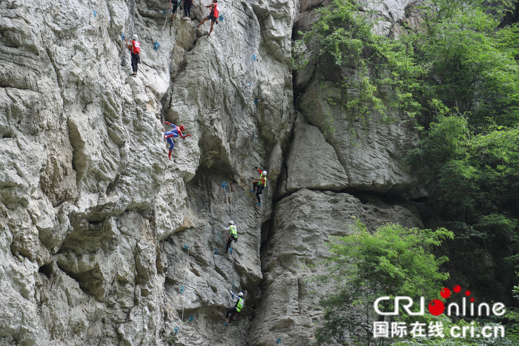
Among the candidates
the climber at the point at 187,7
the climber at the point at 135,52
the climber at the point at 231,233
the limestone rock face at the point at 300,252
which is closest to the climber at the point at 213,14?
the climber at the point at 187,7

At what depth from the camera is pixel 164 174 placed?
13648mm

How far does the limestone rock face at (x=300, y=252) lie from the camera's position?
16.4 m

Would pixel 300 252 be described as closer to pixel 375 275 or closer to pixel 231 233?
pixel 231 233

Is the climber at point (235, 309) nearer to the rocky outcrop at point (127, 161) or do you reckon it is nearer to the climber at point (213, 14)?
the rocky outcrop at point (127, 161)

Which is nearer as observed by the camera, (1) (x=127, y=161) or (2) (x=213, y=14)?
(1) (x=127, y=161)

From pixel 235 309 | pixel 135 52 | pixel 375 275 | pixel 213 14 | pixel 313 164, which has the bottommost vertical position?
pixel 235 309

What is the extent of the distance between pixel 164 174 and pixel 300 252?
636 cm

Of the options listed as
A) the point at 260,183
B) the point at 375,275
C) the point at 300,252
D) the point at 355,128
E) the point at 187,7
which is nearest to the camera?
the point at 375,275

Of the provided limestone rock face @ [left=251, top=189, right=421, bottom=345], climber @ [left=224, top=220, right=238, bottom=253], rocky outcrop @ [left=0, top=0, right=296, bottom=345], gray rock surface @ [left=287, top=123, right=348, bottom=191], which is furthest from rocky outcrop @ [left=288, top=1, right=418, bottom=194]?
climber @ [left=224, top=220, right=238, bottom=253]

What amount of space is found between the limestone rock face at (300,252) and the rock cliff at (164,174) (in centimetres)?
5

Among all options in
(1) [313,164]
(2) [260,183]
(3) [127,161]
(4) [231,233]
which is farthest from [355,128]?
(3) [127,161]

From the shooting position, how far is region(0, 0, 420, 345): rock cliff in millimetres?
9875

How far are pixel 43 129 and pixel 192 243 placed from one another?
711cm

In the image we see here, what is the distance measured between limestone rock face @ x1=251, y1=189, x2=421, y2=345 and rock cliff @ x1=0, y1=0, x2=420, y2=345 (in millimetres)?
51
